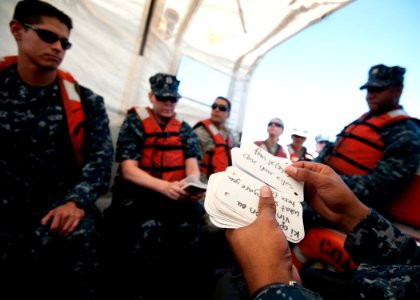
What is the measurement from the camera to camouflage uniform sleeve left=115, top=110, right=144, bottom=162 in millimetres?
1861

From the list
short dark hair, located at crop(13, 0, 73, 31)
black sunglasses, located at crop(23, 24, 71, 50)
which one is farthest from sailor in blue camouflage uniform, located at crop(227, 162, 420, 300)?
short dark hair, located at crop(13, 0, 73, 31)

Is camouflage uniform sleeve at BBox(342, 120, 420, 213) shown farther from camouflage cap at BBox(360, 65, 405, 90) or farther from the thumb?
the thumb

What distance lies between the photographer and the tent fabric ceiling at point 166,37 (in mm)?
2072

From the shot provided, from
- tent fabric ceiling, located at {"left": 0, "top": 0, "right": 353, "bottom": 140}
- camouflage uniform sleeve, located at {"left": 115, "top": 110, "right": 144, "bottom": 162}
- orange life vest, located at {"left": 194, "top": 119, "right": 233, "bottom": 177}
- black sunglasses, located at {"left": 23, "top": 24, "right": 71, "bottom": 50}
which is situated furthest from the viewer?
orange life vest, located at {"left": 194, "top": 119, "right": 233, "bottom": 177}

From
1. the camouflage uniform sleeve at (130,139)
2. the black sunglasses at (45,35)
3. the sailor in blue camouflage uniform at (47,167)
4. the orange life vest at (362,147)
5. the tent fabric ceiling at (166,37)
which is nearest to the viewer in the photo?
the sailor in blue camouflage uniform at (47,167)

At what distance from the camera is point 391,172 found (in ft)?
4.95

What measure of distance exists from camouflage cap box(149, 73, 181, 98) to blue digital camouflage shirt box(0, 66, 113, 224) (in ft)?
2.62

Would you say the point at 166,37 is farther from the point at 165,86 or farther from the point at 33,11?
the point at 33,11

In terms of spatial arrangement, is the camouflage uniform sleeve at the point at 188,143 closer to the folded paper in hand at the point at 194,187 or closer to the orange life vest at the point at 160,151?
the orange life vest at the point at 160,151

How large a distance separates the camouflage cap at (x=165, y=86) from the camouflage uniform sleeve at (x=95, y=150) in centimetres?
66

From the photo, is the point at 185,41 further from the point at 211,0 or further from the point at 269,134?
the point at 269,134

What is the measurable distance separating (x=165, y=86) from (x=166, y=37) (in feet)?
4.12

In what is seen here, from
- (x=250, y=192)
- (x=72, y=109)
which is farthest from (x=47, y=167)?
(x=250, y=192)

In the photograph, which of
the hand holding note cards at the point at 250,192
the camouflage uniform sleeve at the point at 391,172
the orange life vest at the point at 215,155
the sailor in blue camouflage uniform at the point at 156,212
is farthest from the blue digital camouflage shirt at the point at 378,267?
the orange life vest at the point at 215,155
